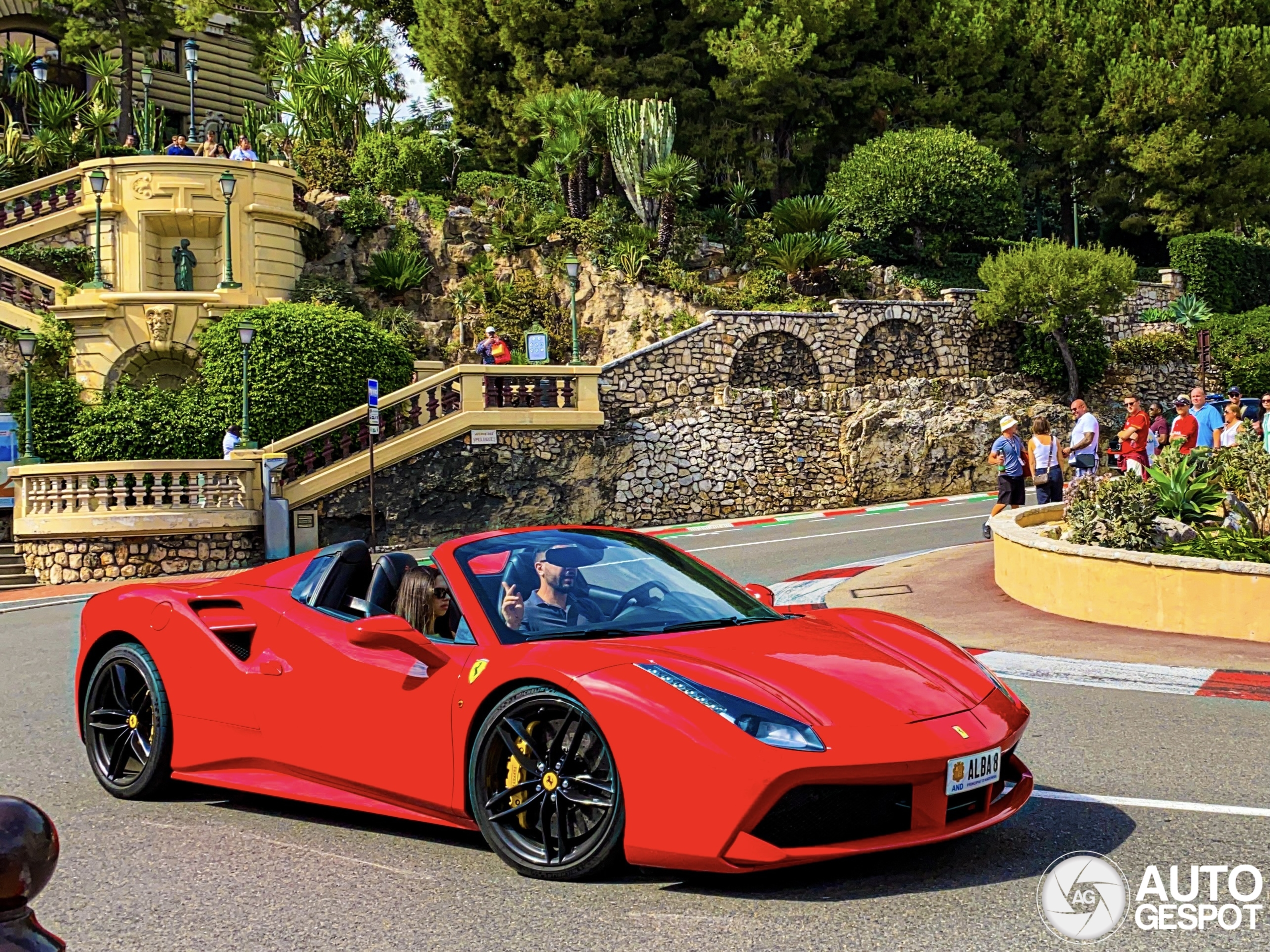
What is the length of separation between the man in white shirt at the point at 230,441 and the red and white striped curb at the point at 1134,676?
18.9 m

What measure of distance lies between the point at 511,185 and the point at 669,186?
5.99 m

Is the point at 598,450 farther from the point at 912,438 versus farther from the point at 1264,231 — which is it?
the point at 1264,231

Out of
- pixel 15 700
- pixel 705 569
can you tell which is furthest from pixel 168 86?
pixel 705 569

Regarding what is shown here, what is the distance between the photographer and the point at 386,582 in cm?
612

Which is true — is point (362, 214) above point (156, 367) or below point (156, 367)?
above

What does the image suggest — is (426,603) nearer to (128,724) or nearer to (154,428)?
(128,724)

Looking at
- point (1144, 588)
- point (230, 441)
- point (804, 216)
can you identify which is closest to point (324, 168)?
point (804, 216)

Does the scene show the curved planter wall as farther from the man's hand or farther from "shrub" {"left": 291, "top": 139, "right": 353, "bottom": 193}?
"shrub" {"left": 291, "top": 139, "right": 353, "bottom": 193}

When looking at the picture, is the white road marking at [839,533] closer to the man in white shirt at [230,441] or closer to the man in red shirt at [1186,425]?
the man in red shirt at [1186,425]

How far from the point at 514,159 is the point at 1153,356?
65.3 feet

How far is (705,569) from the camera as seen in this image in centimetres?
658

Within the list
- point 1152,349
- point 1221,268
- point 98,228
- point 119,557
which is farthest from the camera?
point 1221,268

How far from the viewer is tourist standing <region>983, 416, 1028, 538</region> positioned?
18.2 m

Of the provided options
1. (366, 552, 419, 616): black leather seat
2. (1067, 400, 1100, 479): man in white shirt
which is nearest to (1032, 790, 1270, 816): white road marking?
(366, 552, 419, 616): black leather seat
